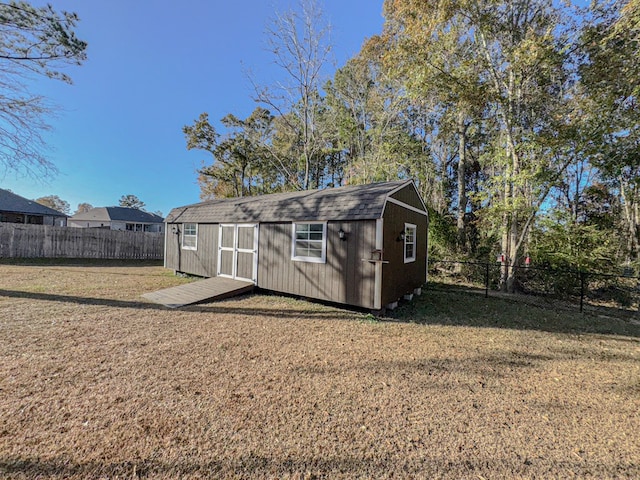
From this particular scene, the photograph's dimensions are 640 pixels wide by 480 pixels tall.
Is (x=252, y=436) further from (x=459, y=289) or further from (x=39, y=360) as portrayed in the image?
(x=459, y=289)

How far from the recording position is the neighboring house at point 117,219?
27391mm

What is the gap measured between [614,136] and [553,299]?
4.68 metres

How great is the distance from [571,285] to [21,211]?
31.5 m

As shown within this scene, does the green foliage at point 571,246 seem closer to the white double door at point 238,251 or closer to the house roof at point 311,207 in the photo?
the house roof at point 311,207

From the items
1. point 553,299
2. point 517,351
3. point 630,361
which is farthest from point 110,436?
point 553,299

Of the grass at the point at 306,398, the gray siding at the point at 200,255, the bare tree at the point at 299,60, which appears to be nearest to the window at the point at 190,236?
the gray siding at the point at 200,255

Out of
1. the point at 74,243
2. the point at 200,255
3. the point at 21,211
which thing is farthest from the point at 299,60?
the point at 21,211

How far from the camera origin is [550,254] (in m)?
9.12

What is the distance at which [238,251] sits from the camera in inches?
316

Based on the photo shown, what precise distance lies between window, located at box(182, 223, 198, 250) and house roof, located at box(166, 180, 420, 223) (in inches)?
11.7

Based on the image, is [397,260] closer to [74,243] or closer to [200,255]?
[200,255]

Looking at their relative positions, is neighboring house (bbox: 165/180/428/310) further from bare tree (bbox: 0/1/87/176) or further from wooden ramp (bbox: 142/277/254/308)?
bare tree (bbox: 0/1/87/176)

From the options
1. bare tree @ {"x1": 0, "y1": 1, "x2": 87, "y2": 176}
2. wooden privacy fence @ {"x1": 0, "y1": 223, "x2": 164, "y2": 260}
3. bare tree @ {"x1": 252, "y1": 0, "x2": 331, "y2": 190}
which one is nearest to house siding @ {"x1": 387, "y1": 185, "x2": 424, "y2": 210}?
bare tree @ {"x1": 252, "y1": 0, "x2": 331, "y2": 190}

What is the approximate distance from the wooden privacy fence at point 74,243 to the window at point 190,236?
7.76 m
